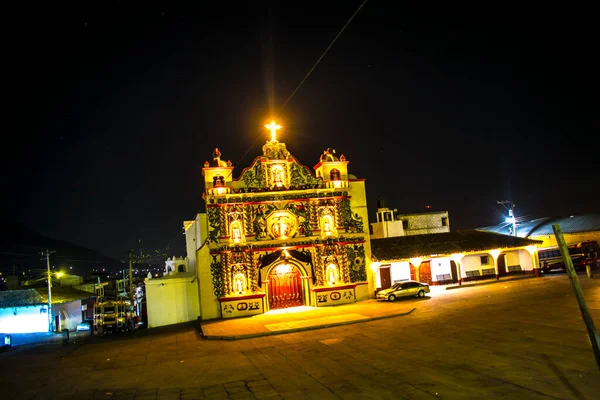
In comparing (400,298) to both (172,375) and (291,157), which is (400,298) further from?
(172,375)

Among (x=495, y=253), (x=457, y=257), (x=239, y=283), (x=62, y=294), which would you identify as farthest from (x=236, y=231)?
(x=495, y=253)

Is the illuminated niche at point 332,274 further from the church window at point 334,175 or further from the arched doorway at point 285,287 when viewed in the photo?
the church window at point 334,175

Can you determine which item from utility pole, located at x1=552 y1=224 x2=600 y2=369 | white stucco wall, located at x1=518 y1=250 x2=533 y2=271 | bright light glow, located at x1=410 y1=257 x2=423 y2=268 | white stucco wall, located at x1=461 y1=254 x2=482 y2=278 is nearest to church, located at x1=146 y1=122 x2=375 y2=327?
bright light glow, located at x1=410 y1=257 x2=423 y2=268

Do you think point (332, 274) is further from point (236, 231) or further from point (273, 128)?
point (273, 128)

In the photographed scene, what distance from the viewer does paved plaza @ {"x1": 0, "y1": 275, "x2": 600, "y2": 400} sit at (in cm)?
1007

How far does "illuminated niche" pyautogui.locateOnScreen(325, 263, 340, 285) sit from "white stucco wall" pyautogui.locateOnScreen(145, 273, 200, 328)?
822cm

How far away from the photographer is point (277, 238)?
26.8 m

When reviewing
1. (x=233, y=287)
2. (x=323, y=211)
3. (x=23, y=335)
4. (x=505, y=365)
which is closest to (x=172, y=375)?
(x=505, y=365)

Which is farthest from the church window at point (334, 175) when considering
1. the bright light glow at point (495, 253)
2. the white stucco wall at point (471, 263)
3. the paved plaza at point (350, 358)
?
the bright light glow at point (495, 253)

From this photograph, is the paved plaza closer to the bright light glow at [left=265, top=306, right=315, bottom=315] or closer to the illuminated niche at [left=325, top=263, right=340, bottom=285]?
the bright light glow at [left=265, top=306, right=315, bottom=315]

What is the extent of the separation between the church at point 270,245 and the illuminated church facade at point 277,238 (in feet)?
0.19

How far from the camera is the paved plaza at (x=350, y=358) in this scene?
10.1 meters

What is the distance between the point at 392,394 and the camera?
958 cm

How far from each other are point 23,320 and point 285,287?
730 inches
